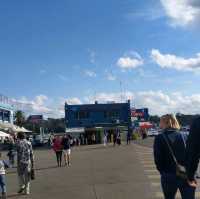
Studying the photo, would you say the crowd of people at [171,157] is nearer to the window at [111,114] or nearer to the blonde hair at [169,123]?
the blonde hair at [169,123]

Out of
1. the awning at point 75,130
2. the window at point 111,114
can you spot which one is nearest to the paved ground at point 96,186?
the awning at point 75,130

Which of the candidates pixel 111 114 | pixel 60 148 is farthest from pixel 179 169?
pixel 111 114

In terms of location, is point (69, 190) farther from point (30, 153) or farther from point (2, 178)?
point (2, 178)

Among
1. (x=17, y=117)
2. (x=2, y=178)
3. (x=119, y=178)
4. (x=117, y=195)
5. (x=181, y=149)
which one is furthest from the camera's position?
(x=17, y=117)

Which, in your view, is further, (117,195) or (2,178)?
(117,195)

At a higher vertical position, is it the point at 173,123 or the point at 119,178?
the point at 173,123

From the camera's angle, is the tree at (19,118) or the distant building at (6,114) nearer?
the distant building at (6,114)

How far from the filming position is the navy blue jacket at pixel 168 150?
271 inches

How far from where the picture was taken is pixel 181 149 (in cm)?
688

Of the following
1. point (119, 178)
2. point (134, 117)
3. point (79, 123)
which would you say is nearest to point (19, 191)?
point (119, 178)

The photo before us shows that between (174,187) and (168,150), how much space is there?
49cm

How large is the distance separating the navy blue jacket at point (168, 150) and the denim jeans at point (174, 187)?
8cm

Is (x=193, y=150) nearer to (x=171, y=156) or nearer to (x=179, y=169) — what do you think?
(x=179, y=169)

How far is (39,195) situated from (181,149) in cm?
701
